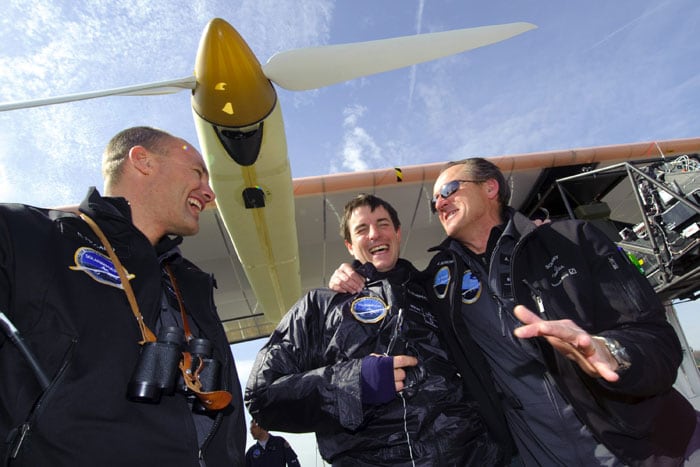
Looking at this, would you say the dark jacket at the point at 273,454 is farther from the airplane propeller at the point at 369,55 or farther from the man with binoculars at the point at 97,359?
the airplane propeller at the point at 369,55

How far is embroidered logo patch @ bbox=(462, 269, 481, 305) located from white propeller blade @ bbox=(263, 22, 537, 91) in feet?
7.76

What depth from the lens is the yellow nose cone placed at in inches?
117

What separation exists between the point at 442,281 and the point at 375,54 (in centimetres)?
243

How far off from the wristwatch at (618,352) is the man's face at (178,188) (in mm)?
1763

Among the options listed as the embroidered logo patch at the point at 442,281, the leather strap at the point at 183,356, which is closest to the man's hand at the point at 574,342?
the embroidered logo patch at the point at 442,281

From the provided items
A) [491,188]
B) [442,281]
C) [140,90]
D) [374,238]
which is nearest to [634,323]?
[442,281]

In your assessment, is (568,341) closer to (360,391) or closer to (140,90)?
(360,391)

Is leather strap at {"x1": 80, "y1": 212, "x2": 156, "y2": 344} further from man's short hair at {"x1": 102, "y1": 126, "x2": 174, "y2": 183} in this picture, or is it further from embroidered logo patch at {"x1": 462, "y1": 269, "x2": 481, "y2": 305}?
embroidered logo patch at {"x1": 462, "y1": 269, "x2": 481, "y2": 305}

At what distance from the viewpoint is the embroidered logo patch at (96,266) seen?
1.18 meters

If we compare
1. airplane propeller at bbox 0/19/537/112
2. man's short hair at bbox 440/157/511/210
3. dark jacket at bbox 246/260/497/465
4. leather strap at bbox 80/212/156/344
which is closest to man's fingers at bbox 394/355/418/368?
dark jacket at bbox 246/260/497/465

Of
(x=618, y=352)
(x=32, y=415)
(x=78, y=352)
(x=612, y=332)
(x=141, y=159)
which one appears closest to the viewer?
(x=32, y=415)

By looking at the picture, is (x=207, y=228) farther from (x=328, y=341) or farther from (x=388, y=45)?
(x=328, y=341)

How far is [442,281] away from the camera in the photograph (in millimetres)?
2068

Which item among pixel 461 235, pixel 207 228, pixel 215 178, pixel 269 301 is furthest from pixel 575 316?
pixel 207 228
